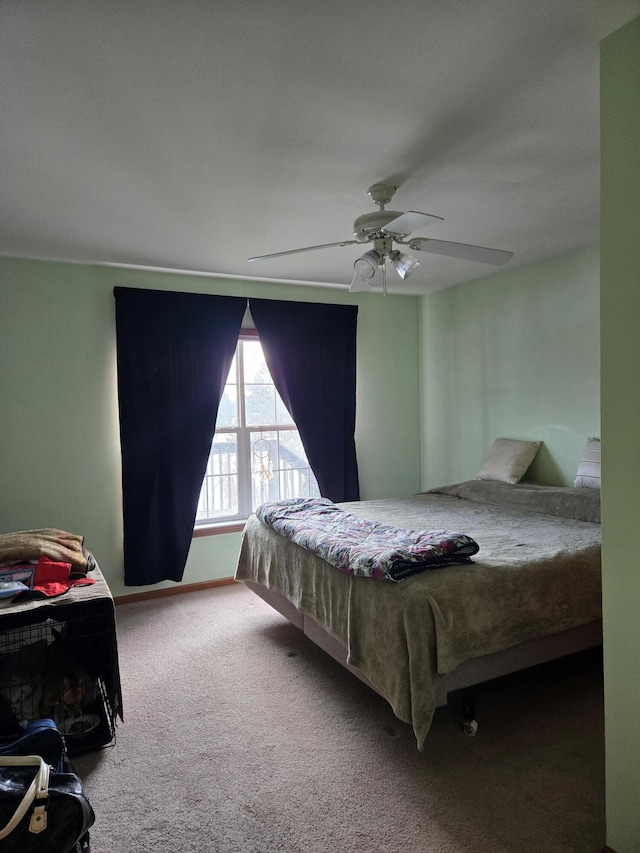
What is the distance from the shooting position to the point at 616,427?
5.45 feet

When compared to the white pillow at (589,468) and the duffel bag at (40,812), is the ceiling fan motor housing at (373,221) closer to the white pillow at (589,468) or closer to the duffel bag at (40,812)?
the white pillow at (589,468)

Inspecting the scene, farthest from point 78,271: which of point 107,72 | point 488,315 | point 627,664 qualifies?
point 627,664

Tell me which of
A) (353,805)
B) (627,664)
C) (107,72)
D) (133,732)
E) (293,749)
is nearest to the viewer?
(627,664)

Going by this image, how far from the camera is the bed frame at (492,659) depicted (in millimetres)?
2254

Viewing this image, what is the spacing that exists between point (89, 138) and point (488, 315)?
11.3 feet

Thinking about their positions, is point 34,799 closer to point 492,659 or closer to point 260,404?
point 492,659

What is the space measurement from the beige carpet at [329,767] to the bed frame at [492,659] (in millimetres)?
139

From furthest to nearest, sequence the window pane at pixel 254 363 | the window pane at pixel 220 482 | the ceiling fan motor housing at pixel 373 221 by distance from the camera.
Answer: the window pane at pixel 254 363, the window pane at pixel 220 482, the ceiling fan motor housing at pixel 373 221

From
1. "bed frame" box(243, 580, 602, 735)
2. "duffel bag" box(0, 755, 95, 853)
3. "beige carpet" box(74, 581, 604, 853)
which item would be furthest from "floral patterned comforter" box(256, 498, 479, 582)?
"duffel bag" box(0, 755, 95, 853)

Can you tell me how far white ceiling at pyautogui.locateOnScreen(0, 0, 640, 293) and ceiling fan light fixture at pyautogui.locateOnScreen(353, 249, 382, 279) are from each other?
0.34 m

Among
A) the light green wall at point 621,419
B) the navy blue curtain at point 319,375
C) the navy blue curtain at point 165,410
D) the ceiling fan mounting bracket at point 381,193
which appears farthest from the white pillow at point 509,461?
the light green wall at point 621,419

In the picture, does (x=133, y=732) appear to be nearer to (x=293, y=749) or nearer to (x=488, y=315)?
(x=293, y=749)

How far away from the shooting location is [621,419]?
165 centimetres

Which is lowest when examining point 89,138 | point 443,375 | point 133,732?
point 133,732
